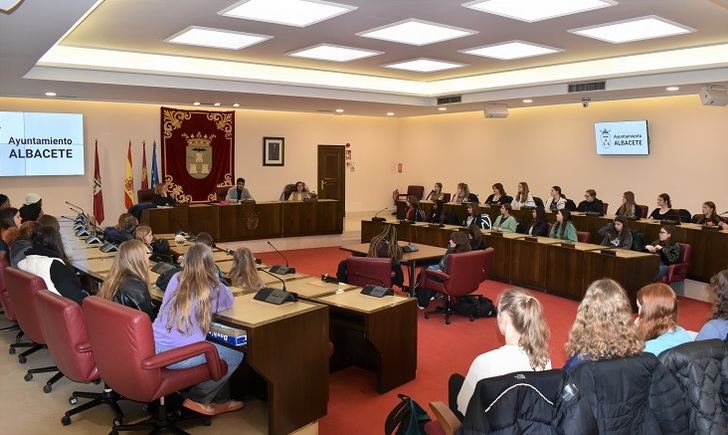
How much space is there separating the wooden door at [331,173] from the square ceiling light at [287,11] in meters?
8.50

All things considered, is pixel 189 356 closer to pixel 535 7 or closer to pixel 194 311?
pixel 194 311

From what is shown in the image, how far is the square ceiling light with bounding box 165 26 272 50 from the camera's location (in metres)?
6.81

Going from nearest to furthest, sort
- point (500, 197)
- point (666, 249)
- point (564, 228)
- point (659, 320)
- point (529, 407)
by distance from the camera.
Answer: point (529, 407), point (659, 320), point (666, 249), point (564, 228), point (500, 197)

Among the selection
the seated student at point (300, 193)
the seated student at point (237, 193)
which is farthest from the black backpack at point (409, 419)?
the seated student at point (300, 193)

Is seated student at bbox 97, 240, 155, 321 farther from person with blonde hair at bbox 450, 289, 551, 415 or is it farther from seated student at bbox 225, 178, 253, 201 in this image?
seated student at bbox 225, 178, 253, 201

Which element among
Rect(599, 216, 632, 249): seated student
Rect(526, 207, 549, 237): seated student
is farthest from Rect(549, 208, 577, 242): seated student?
Rect(599, 216, 632, 249): seated student

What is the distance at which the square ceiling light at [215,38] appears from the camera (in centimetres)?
681

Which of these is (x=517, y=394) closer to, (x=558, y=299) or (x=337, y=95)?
(x=558, y=299)

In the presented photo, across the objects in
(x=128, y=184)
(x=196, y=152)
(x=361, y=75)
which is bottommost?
(x=128, y=184)

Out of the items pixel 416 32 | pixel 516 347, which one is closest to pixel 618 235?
pixel 416 32

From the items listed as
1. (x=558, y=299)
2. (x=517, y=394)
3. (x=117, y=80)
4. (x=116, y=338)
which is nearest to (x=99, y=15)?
(x=117, y=80)

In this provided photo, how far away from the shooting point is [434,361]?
17.8 ft

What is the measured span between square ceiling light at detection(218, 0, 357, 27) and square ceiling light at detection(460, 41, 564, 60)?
255 centimetres

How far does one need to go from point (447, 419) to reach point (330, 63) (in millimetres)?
7272
